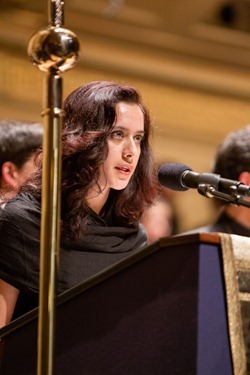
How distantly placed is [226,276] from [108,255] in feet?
2.25

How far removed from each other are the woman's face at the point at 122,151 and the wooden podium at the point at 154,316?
2.03ft

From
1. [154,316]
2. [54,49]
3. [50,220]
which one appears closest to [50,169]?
[50,220]

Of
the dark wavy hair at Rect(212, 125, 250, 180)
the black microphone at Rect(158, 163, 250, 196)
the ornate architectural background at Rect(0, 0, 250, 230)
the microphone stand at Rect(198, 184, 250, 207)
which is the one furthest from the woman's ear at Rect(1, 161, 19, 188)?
the ornate architectural background at Rect(0, 0, 250, 230)

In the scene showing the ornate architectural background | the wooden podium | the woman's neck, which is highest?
the ornate architectural background

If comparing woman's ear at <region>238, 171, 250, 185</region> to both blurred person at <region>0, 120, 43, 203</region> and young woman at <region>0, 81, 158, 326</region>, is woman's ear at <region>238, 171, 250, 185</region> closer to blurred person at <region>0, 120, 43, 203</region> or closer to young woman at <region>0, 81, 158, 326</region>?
blurred person at <region>0, 120, 43, 203</region>

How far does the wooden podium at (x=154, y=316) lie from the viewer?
5.12 feet

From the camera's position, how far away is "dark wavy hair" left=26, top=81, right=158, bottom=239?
225 centimetres

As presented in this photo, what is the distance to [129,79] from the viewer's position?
7.09 metres

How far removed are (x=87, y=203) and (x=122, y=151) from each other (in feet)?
0.60

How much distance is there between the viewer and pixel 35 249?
2164mm

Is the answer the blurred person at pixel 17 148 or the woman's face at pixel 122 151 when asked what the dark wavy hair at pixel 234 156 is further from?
the woman's face at pixel 122 151

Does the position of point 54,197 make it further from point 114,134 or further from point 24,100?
point 24,100

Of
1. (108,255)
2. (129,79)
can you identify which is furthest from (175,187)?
(129,79)

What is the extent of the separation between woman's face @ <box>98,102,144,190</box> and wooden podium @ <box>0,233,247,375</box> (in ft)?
2.03
